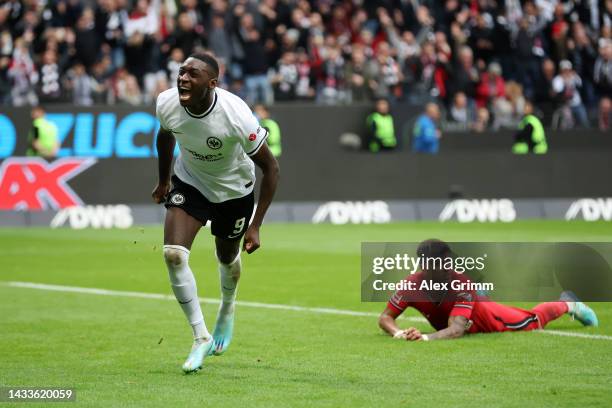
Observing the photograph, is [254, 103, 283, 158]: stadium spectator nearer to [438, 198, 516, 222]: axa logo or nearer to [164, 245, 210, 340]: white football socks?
[438, 198, 516, 222]: axa logo

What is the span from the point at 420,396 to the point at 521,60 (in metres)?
24.4

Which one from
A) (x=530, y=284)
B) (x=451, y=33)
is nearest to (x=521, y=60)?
(x=451, y=33)

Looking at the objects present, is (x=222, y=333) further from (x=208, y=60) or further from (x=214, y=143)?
(x=208, y=60)

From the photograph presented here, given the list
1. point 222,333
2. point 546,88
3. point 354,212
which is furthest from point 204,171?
point 546,88

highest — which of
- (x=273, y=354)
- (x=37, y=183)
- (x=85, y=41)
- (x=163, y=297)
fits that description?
(x=85, y=41)

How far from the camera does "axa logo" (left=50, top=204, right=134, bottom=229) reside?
2481 centimetres

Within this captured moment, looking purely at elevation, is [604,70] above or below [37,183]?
above

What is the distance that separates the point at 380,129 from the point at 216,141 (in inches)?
745

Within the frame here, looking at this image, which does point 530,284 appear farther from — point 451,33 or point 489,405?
point 451,33

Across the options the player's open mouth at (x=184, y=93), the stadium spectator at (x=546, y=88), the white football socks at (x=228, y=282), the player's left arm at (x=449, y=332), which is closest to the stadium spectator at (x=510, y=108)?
the stadium spectator at (x=546, y=88)

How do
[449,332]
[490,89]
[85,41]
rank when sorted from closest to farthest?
[449,332]
[85,41]
[490,89]

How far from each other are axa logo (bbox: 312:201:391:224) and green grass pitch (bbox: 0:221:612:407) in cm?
915

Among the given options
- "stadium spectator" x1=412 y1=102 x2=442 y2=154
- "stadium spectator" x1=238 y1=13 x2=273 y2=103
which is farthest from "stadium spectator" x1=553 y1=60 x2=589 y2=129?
"stadium spectator" x1=238 y1=13 x2=273 y2=103

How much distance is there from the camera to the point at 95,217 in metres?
25.0
